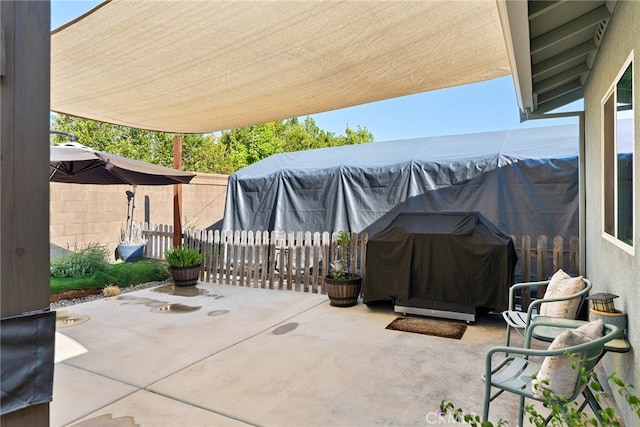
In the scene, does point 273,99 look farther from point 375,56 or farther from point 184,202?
point 184,202

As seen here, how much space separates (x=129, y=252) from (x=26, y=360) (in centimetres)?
793

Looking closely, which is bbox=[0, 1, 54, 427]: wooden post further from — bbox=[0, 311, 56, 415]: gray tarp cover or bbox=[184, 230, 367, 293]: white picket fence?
bbox=[184, 230, 367, 293]: white picket fence

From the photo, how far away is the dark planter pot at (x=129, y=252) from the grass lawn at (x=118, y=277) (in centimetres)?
37

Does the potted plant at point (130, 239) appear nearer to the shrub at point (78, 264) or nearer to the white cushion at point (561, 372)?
the shrub at point (78, 264)

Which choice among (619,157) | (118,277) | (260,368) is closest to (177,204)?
(118,277)

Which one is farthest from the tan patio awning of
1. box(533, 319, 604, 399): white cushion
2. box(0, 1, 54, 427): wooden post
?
box(533, 319, 604, 399): white cushion

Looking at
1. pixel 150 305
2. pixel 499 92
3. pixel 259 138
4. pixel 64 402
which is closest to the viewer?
pixel 64 402

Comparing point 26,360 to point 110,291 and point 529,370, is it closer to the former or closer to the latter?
point 529,370

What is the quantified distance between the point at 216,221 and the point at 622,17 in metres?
10.5

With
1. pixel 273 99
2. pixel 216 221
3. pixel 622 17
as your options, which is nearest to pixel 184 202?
pixel 216 221

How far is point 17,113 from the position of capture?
1128mm

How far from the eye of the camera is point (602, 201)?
3527mm

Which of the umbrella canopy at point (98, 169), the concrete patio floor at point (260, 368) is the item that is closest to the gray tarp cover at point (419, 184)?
the concrete patio floor at point (260, 368)

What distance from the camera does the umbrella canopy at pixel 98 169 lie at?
5281mm
